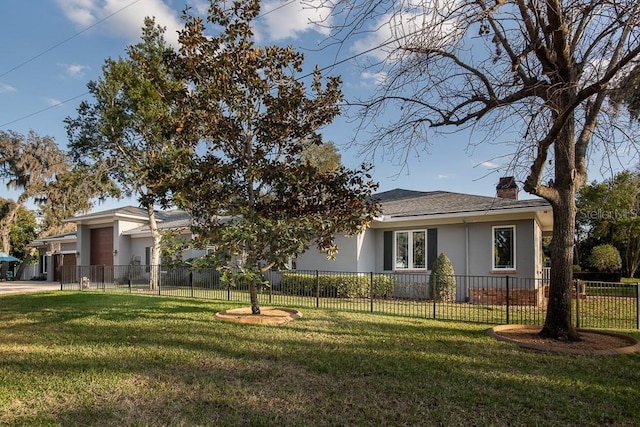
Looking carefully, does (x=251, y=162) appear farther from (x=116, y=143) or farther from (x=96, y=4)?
(x=116, y=143)

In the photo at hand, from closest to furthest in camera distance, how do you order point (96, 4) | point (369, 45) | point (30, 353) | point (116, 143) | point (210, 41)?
point (30, 353) < point (369, 45) < point (210, 41) < point (96, 4) < point (116, 143)

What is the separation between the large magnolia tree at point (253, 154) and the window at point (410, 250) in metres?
7.56

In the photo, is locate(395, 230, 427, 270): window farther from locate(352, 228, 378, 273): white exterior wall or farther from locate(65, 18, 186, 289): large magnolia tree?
locate(65, 18, 186, 289): large magnolia tree

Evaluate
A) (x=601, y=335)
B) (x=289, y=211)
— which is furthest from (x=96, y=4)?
(x=601, y=335)

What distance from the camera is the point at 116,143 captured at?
19.7 m

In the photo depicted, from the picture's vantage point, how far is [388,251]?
16.9 metres

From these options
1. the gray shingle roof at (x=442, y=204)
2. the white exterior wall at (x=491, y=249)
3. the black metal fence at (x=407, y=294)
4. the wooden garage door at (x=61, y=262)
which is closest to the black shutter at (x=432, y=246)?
the black metal fence at (x=407, y=294)

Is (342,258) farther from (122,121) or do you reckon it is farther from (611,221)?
(611,221)

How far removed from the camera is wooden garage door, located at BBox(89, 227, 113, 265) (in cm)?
2556

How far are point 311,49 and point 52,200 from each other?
39809 mm

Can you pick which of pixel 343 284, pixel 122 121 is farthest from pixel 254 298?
pixel 122 121

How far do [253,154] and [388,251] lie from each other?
378 inches

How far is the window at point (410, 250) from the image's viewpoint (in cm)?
1616

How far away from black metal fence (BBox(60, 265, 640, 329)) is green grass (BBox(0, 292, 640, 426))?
3.27 m
